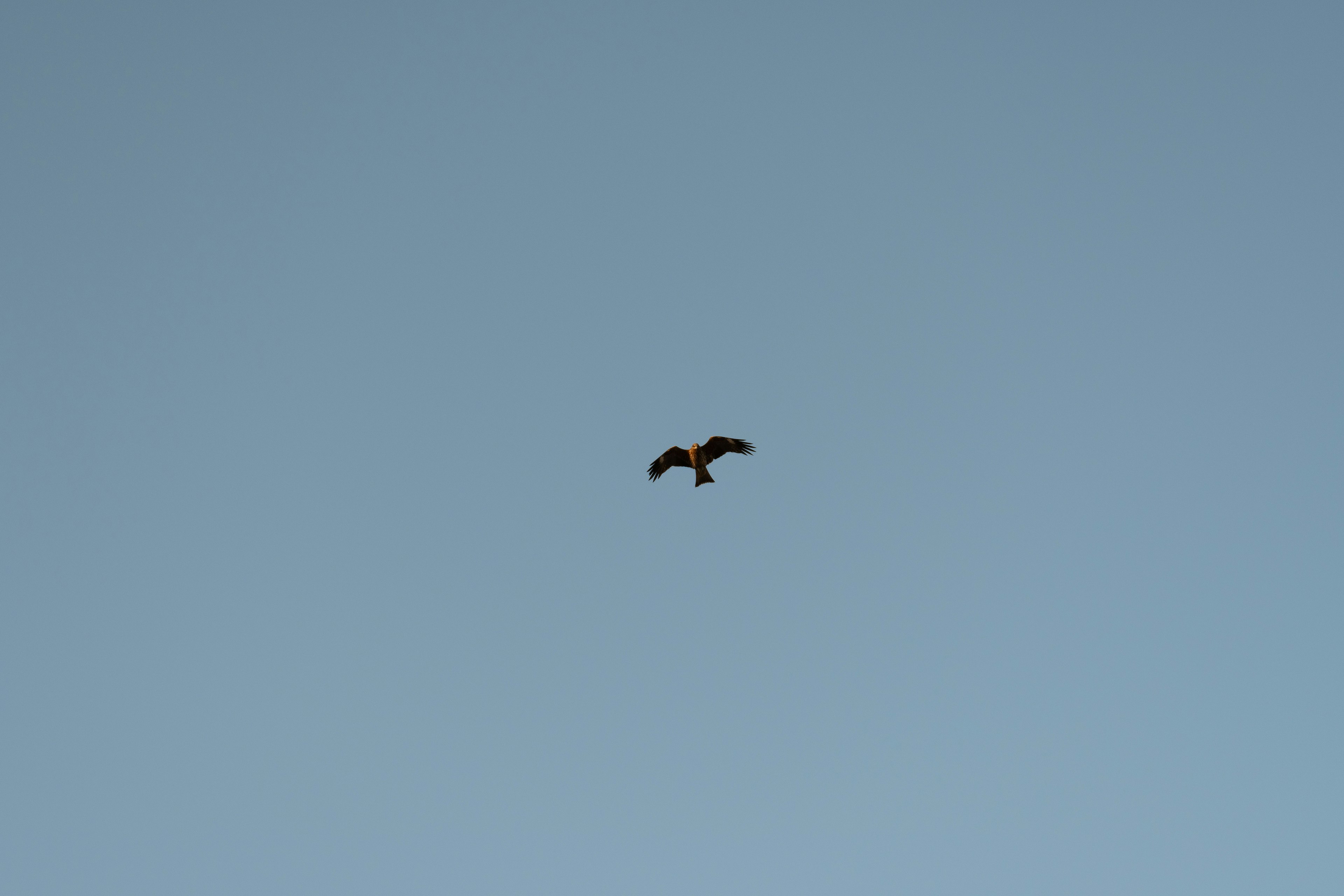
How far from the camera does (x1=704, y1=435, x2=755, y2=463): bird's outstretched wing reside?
3076 inches

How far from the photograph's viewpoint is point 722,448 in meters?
78.5

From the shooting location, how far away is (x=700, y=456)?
255 ft

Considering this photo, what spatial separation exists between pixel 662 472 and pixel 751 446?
407 cm

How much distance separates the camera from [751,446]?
78625 millimetres

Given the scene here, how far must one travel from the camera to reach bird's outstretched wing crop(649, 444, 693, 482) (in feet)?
255

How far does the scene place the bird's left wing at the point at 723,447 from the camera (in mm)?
78125

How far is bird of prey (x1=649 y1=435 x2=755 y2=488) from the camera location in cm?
7756

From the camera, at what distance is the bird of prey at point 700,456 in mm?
77562

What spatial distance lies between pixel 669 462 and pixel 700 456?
144cm

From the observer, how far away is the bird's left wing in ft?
256

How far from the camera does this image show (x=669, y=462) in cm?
7819

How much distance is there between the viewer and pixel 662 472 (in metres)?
78.6

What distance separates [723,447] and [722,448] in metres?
0.05

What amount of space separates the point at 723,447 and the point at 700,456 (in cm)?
133
